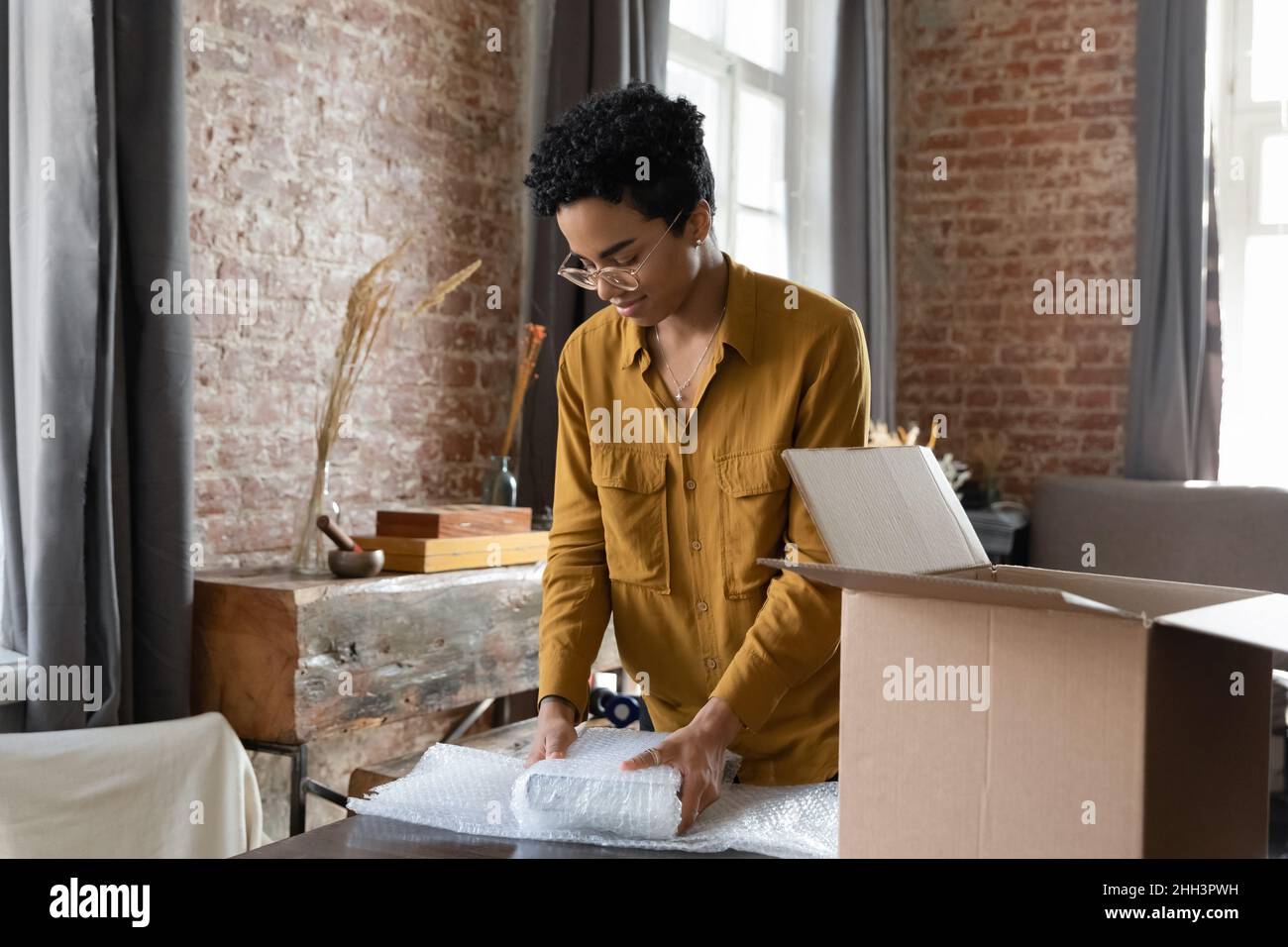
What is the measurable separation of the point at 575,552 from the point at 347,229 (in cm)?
158

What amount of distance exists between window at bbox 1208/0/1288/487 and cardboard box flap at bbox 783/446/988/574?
4358mm

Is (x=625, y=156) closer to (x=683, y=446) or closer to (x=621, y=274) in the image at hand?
(x=621, y=274)

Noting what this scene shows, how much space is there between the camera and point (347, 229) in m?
3.06

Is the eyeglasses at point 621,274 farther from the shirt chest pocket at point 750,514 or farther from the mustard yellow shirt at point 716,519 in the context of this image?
the shirt chest pocket at point 750,514

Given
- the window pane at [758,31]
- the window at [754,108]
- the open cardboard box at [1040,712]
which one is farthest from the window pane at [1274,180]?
the open cardboard box at [1040,712]

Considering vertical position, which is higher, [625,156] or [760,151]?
[760,151]

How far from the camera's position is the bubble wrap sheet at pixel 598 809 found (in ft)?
4.09

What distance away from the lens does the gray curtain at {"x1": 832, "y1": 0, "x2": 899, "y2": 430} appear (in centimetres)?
498

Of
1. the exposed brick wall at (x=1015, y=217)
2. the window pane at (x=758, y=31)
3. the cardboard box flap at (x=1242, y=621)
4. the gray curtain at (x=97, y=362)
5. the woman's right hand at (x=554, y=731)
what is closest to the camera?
the cardboard box flap at (x=1242, y=621)

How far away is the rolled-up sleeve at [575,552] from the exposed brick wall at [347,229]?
117cm

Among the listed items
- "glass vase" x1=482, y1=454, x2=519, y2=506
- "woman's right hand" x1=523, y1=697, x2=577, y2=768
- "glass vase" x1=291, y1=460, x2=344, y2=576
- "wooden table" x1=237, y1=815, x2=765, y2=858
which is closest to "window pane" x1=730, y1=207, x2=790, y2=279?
"glass vase" x1=482, y1=454, x2=519, y2=506

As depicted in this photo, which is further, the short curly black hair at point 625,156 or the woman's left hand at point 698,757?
the short curly black hair at point 625,156

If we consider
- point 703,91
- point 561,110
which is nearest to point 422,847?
point 561,110

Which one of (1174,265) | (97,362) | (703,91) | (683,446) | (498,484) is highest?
(703,91)
